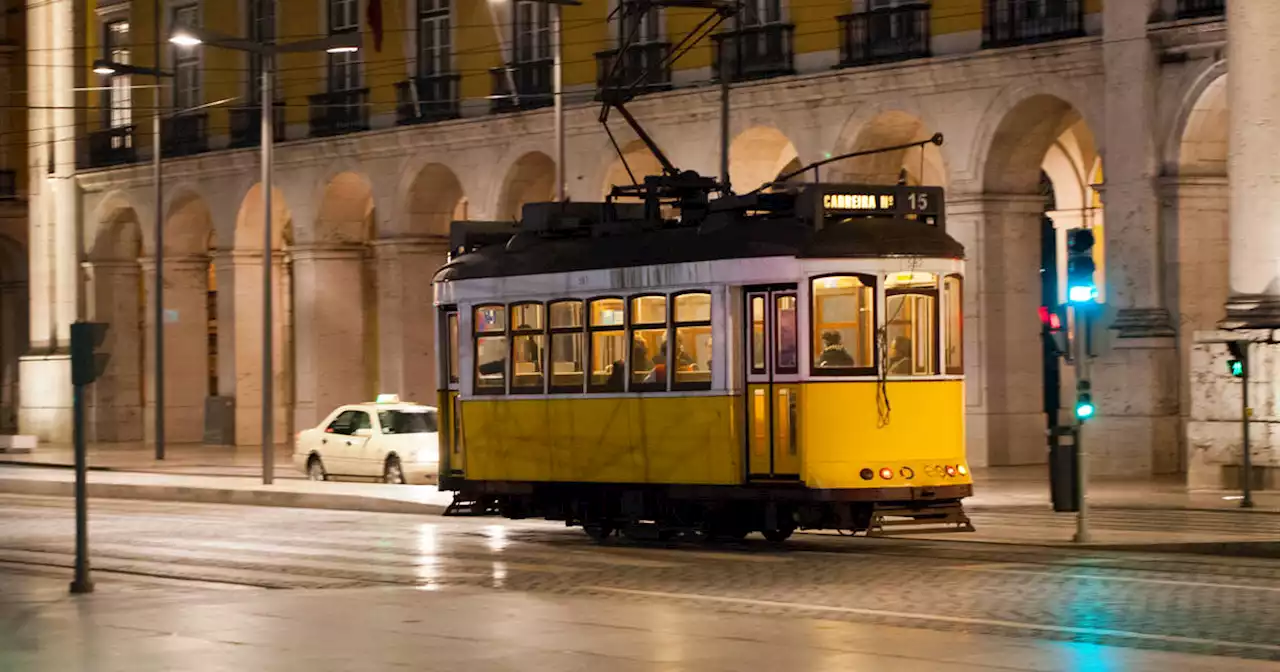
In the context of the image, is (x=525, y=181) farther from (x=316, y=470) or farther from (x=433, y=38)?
(x=316, y=470)

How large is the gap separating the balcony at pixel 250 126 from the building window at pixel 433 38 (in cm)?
533

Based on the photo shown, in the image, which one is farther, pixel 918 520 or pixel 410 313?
pixel 410 313

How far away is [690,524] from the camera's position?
23.5 m

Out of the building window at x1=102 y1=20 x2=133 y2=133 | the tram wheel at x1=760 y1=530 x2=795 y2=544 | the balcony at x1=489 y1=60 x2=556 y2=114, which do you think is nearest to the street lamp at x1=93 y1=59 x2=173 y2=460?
the balcony at x1=489 y1=60 x2=556 y2=114

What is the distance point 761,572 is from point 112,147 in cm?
4271

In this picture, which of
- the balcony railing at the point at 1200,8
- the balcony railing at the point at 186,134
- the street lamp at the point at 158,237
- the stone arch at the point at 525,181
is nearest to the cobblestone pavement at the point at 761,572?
the balcony railing at the point at 1200,8

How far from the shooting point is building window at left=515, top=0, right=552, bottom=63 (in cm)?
4659

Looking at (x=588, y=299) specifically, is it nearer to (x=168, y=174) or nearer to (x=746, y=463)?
(x=746, y=463)

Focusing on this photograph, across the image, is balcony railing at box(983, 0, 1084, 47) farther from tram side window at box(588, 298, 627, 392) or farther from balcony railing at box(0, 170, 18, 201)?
balcony railing at box(0, 170, 18, 201)

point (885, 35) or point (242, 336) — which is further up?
point (885, 35)

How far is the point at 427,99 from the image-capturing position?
4938cm

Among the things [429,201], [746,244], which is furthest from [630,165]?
[746,244]

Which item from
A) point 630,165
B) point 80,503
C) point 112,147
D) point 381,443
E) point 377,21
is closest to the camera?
point 80,503

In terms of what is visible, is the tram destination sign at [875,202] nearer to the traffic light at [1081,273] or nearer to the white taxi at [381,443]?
the traffic light at [1081,273]
